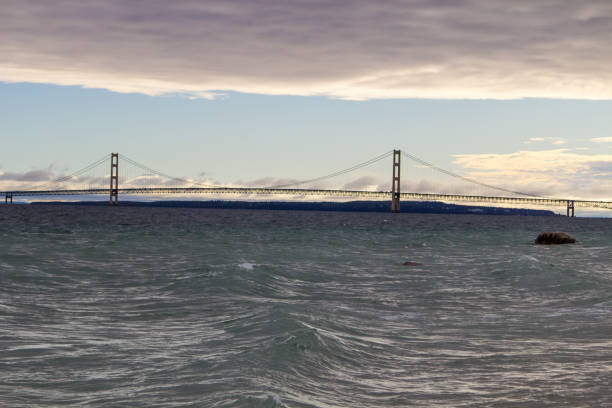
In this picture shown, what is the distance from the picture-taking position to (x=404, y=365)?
9.10 m

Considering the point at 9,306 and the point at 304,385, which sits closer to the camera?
the point at 304,385

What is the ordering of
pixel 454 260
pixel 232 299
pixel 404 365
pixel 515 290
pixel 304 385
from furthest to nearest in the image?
pixel 454 260, pixel 515 290, pixel 232 299, pixel 404 365, pixel 304 385

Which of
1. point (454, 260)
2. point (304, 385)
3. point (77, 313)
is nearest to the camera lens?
point (304, 385)

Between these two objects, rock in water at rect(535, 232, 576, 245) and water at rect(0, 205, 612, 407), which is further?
rock in water at rect(535, 232, 576, 245)

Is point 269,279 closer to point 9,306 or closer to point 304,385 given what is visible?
point 9,306

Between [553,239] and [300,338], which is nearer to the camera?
[300,338]

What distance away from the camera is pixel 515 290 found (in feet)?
60.7

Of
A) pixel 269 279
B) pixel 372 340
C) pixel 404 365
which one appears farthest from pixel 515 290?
pixel 404 365

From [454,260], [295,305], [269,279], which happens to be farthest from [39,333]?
[454,260]

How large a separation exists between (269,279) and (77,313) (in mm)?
7608

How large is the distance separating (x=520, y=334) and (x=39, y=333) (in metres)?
8.33

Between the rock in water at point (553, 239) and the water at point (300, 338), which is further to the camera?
the rock in water at point (553, 239)

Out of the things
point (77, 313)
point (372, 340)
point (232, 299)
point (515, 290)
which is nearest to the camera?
point (372, 340)

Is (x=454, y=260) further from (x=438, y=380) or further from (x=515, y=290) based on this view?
(x=438, y=380)
